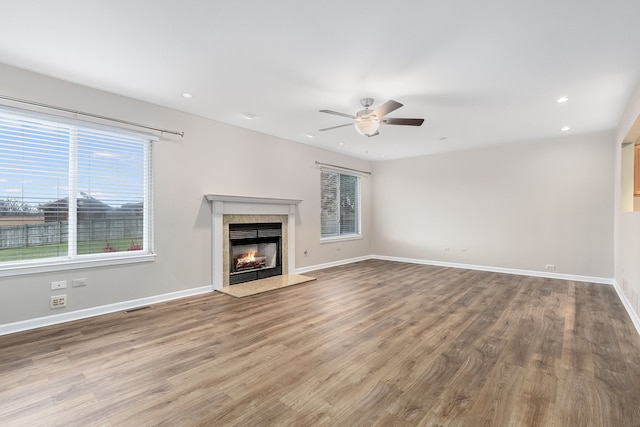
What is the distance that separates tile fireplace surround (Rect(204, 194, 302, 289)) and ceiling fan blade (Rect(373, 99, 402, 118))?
2.57 meters

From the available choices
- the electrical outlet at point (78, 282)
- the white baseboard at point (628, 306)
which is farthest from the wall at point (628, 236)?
the electrical outlet at point (78, 282)

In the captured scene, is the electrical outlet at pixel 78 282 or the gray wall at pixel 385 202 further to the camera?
the gray wall at pixel 385 202

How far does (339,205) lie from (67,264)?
527cm

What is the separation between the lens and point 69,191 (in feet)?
11.4

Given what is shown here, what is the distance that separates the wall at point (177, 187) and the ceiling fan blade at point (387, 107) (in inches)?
102

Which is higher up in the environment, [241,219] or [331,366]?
[241,219]

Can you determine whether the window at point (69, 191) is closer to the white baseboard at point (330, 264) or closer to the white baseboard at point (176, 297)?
the white baseboard at point (176, 297)

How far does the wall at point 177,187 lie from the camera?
3.22m

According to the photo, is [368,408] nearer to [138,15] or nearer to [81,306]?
[138,15]

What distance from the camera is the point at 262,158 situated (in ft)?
18.1

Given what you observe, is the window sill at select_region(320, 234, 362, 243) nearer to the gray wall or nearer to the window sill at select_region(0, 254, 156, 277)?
the gray wall

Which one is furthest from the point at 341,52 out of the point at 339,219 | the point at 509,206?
the point at 509,206

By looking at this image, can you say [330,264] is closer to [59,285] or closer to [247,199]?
[247,199]

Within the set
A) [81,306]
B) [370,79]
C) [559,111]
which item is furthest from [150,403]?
[559,111]
